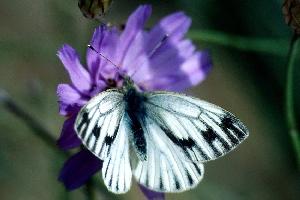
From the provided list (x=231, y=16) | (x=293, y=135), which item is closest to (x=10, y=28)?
(x=231, y=16)

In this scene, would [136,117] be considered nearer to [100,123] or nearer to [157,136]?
[157,136]

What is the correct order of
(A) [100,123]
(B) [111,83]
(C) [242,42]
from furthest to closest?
(C) [242,42] < (B) [111,83] < (A) [100,123]

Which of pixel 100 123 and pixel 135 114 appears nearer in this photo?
pixel 100 123

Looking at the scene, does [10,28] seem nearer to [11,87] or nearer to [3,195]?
[11,87]

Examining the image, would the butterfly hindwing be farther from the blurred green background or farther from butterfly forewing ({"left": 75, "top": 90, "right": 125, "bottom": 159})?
the blurred green background

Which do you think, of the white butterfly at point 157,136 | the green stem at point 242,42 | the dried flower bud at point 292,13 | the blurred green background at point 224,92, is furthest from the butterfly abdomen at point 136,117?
the blurred green background at point 224,92

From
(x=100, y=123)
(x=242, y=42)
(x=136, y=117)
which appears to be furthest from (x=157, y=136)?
(x=242, y=42)

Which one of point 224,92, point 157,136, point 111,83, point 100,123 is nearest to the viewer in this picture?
point 100,123

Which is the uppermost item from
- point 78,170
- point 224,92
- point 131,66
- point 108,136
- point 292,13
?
point 292,13
